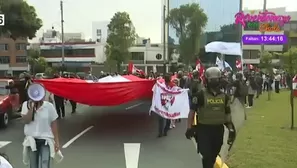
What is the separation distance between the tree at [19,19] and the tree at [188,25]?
146 ft

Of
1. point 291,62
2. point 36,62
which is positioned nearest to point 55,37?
point 36,62

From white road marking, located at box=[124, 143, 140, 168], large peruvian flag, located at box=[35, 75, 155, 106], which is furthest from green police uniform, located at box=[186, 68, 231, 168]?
large peruvian flag, located at box=[35, 75, 155, 106]

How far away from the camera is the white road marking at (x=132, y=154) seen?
31.0 feet

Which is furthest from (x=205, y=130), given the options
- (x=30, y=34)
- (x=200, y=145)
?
(x=30, y=34)

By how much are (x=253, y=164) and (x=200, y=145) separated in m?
2.61

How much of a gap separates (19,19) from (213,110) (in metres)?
30.6

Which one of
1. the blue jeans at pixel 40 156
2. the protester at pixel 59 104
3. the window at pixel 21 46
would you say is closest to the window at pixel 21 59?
the window at pixel 21 46

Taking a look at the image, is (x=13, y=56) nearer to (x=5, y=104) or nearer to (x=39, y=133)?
(x=5, y=104)

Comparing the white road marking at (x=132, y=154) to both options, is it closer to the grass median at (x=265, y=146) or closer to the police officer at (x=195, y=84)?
the grass median at (x=265, y=146)

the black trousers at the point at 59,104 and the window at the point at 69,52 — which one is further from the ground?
the window at the point at 69,52

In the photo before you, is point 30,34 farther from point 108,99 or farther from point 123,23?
point 123,23

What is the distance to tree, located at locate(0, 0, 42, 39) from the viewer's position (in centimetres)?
3353

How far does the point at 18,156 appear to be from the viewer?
10.2 meters

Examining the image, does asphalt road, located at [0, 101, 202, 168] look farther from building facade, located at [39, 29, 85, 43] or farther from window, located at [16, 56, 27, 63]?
building facade, located at [39, 29, 85, 43]
